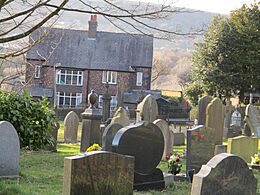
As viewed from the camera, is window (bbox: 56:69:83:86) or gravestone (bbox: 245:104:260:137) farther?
window (bbox: 56:69:83:86)

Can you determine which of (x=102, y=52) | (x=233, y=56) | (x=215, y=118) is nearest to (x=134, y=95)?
(x=102, y=52)

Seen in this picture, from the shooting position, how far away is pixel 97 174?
7.53 metres

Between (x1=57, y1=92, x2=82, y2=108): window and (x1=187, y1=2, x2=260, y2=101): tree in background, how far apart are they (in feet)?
41.6

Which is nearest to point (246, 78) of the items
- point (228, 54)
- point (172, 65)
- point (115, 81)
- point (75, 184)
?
point (228, 54)

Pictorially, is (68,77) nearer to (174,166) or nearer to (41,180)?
(174,166)

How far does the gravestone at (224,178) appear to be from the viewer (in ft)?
25.5

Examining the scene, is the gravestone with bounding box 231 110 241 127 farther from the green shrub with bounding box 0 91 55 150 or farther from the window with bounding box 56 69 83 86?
the window with bounding box 56 69 83 86

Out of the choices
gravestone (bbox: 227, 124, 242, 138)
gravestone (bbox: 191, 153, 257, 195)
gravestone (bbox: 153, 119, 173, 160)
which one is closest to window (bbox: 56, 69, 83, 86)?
gravestone (bbox: 227, 124, 242, 138)

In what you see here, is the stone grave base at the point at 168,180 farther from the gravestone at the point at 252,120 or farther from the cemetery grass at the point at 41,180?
the gravestone at the point at 252,120

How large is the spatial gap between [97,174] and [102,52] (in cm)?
4558

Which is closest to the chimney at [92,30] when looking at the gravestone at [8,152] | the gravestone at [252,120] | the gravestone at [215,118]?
the gravestone at [252,120]

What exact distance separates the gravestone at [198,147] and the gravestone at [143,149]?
5.07 ft

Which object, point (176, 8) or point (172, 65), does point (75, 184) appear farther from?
point (172, 65)

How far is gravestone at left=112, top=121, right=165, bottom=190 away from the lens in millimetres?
10391
